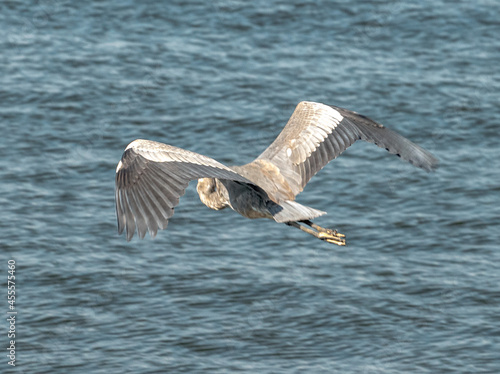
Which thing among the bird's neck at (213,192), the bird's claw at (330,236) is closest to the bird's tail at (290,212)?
the bird's neck at (213,192)

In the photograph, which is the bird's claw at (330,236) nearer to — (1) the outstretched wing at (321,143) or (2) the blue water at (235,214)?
(1) the outstretched wing at (321,143)

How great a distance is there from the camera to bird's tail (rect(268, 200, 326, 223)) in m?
9.44

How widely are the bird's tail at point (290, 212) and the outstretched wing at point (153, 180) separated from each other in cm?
63

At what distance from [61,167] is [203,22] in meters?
6.04

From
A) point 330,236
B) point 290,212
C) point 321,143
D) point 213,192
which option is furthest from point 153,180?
point 321,143

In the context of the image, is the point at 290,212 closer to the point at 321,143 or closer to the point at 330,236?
the point at 330,236

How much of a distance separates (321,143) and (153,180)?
2533 mm

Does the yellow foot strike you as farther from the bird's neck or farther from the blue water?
the blue water

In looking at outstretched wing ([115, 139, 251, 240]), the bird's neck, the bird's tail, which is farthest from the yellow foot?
outstretched wing ([115, 139, 251, 240])

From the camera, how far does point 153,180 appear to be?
8781mm

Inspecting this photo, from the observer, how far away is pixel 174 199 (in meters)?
8.55

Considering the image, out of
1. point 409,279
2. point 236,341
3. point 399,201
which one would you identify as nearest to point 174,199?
point 236,341

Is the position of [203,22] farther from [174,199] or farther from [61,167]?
[174,199]

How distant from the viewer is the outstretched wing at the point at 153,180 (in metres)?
8.34
